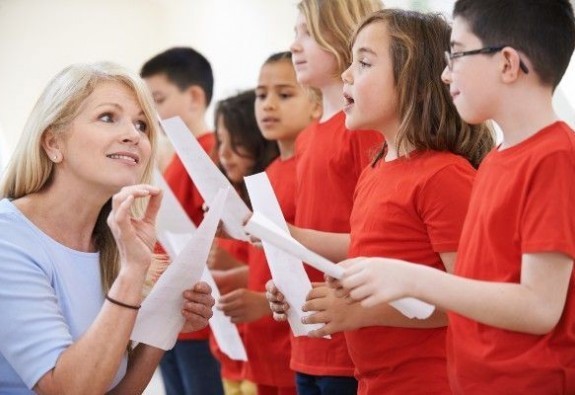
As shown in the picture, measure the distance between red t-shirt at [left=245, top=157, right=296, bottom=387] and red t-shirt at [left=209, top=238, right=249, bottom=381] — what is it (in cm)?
10

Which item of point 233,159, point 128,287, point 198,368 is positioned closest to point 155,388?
point 198,368

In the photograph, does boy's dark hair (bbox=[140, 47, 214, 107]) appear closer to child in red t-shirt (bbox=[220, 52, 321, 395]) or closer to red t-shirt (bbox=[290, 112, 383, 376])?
child in red t-shirt (bbox=[220, 52, 321, 395])

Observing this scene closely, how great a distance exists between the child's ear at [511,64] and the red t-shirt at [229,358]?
163 cm

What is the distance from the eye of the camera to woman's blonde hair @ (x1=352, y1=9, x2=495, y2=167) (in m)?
1.83

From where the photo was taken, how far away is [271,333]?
2703 mm

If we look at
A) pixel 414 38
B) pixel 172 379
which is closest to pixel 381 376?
pixel 414 38

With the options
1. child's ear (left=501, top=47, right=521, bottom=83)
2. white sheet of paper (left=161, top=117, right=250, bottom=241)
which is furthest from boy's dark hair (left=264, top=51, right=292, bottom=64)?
child's ear (left=501, top=47, right=521, bottom=83)

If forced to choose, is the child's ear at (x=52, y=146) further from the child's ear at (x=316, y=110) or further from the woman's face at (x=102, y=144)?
the child's ear at (x=316, y=110)

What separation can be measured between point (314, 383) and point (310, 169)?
20.2 inches

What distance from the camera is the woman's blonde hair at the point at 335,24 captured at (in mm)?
2287

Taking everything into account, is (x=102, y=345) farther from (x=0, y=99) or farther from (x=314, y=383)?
(x=0, y=99)

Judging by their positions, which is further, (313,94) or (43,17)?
(43,17)

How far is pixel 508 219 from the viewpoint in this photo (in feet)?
4.60

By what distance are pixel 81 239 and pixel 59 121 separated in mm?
251
